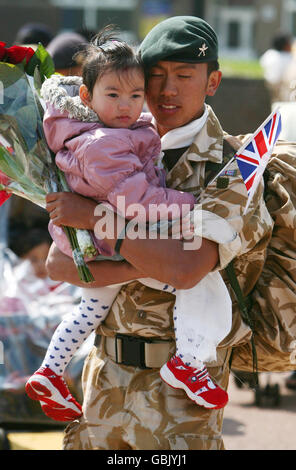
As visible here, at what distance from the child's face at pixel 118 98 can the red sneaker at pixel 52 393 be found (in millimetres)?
1035

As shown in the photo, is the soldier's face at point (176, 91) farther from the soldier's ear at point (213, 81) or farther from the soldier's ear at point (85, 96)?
the soldier's ear at point (85, 96)

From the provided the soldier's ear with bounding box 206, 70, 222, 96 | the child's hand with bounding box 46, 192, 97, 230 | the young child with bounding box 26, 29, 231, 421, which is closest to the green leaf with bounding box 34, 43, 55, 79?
the young child with bounding box 26, 29, 231, 421

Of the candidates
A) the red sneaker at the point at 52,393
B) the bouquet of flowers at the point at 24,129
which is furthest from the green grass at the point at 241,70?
the red sneaker at the point at 52,393

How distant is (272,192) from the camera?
3605mm

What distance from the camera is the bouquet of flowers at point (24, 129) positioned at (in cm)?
345

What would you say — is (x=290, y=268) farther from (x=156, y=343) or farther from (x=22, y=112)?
(x=22, y=112)

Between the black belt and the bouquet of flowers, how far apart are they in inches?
16.6

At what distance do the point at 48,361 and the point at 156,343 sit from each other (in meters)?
0.46

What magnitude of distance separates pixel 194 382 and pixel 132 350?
320mm

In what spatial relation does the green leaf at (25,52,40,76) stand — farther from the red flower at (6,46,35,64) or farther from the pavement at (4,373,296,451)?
the pavement at (4,373,296,451)

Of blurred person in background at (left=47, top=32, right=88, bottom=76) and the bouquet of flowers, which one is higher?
the bouquet of flowers

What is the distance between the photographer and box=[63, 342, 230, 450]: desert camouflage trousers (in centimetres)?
351
